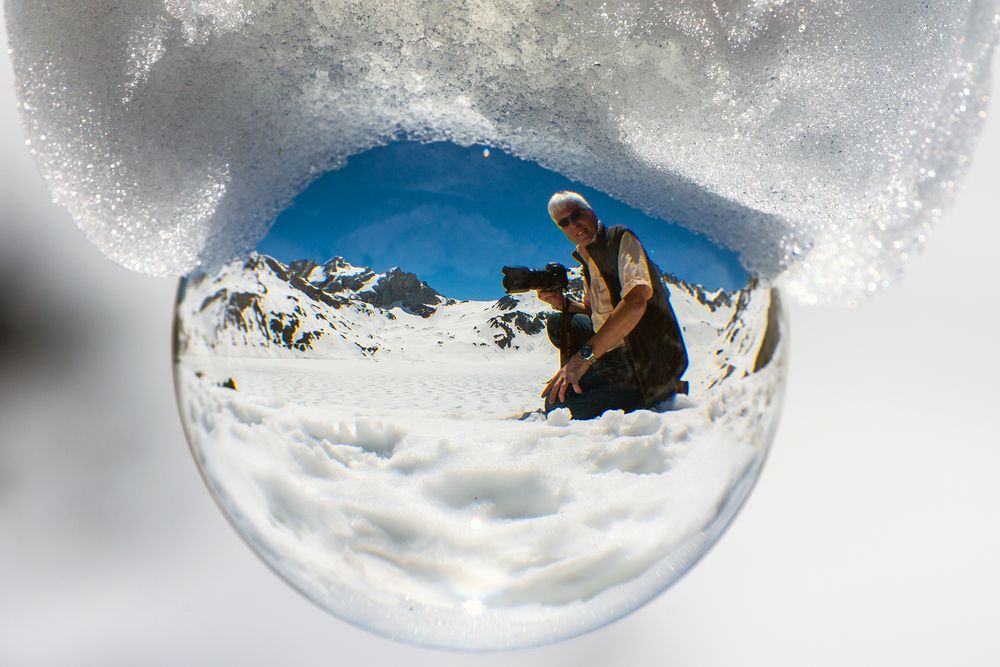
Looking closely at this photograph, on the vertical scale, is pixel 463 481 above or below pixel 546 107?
below

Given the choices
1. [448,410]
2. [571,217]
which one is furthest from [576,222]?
[448,410]

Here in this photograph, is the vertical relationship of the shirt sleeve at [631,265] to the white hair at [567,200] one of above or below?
below

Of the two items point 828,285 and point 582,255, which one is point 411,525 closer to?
point 582,255

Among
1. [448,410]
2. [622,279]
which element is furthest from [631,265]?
[448,410]

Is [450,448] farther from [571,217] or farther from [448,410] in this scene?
[571,217]

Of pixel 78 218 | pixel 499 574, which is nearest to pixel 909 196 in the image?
pixel 499 574
